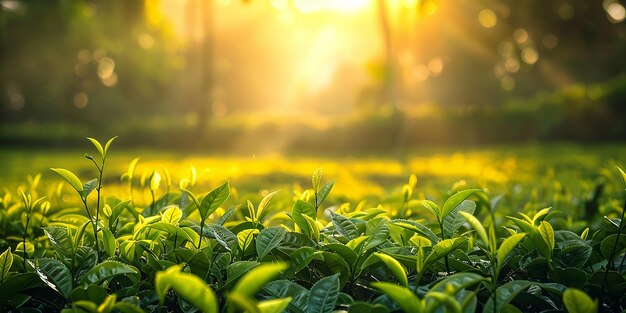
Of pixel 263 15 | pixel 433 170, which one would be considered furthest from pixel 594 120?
pixel 263 15

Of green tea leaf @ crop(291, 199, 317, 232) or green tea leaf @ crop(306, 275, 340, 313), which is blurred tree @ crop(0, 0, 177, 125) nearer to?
green tea leaf @ crop(291, 199, 317, 232)

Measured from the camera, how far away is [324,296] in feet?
3.35

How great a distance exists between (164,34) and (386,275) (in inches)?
1327

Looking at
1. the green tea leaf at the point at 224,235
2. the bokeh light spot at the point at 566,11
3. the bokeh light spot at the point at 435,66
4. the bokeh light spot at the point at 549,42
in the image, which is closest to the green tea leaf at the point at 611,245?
the green tea leaf at the point at 224,235

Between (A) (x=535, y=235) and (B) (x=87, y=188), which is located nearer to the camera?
(A) (x=535, y=235)

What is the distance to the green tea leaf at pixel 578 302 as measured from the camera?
853mm

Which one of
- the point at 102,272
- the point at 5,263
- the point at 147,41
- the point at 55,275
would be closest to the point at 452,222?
the point at 102,272

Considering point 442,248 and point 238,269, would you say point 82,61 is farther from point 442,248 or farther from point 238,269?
point 442,248

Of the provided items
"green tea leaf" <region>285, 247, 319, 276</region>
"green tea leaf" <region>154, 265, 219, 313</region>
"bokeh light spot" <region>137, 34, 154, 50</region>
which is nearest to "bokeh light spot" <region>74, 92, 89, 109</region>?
"bokeh light spot" <region>137, 34, 154, 50</region>

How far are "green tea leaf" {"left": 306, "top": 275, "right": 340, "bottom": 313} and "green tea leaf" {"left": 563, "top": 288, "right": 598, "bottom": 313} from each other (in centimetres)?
41

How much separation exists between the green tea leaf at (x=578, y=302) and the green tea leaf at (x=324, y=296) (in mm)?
408

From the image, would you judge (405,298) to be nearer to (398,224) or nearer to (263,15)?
(398,224)

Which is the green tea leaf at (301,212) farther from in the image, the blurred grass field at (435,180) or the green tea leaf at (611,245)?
the green tea leaf at (611,245)

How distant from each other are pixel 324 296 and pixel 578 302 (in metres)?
0.45
